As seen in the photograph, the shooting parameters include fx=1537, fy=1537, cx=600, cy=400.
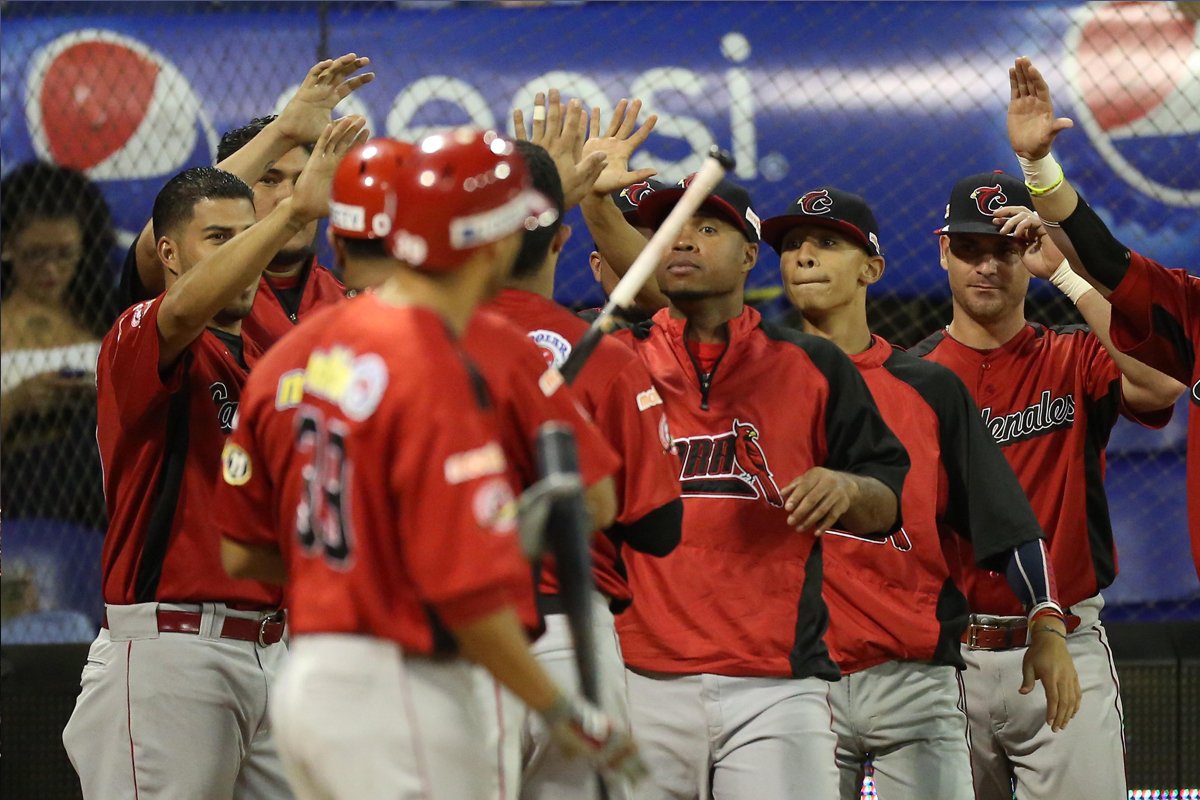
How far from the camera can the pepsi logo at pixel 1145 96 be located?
5.38 meters

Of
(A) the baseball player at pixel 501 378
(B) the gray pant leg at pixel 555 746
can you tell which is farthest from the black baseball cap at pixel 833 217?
(A) the baseball player at pixel 501 378

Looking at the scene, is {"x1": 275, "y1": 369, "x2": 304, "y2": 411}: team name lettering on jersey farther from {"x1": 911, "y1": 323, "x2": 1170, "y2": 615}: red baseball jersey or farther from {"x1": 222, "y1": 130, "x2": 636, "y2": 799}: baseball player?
{"x1": 911, "y1": 323, "x2": 1170, "y2": 615}: red baseball jersey

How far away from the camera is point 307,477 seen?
85.6 inches

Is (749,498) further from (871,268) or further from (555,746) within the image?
(871,268)

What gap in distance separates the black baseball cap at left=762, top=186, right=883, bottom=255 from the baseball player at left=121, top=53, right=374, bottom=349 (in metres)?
1.15

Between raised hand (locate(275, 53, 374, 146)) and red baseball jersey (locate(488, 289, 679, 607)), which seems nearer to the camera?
red baseball jersey (locate(488, 289, 679, 607))

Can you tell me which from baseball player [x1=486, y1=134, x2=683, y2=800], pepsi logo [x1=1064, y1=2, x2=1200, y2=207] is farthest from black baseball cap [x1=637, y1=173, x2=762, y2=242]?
pepsi logo [x1=1064, y1=2, x2=1200, y2=207]

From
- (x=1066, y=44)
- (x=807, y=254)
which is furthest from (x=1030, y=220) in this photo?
(x=1066, y=44)

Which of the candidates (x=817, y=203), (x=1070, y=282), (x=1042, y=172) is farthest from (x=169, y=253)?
(x=1070, y=282)

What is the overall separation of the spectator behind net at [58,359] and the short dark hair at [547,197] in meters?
3.19

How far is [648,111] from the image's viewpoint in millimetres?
5566

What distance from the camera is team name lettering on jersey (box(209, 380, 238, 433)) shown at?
11.6 feet

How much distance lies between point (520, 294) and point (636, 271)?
0.36 meters


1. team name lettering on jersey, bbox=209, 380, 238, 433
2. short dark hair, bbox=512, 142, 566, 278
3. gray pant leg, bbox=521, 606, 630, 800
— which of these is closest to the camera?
gray pant leg, bbox=521, 606, 630, 800
